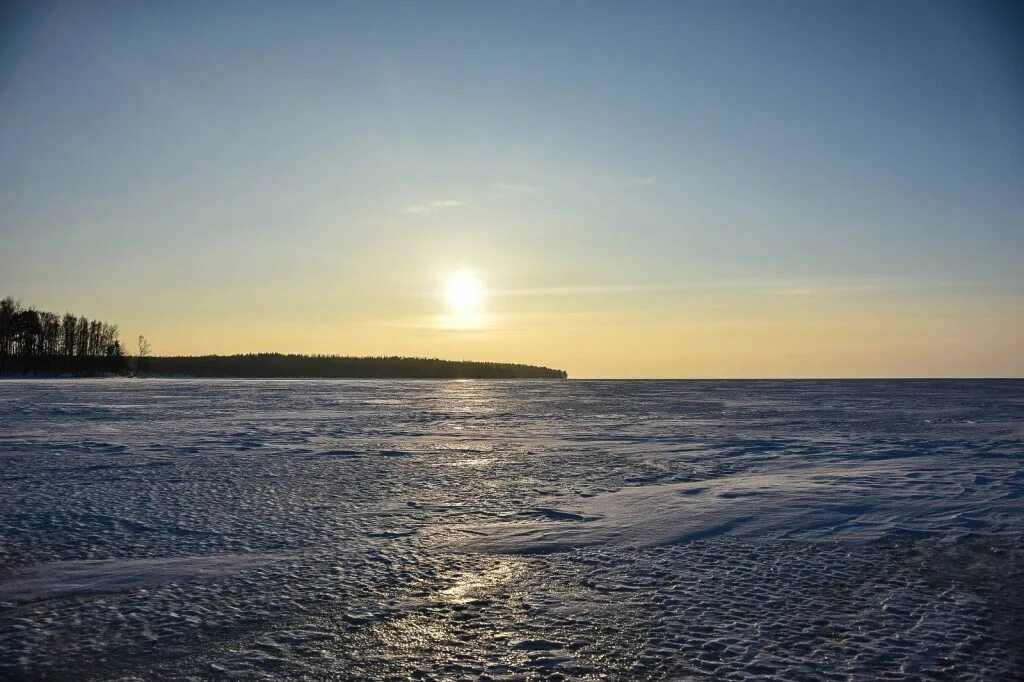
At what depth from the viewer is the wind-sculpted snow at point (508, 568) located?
3.62 meters

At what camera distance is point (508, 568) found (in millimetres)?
5262

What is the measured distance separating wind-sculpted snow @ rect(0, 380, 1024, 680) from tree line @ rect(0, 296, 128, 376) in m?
87.7

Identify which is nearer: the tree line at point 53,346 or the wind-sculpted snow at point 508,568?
the wind-sculpted snow at point 508,568

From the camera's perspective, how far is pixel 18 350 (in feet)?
278

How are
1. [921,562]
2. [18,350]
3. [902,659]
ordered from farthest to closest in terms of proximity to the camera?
[18,350] < [921,562] < [902,659]

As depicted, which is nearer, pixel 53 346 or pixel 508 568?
pixel 508 568

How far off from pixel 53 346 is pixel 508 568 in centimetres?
10710

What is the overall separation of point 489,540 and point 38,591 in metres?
3.49

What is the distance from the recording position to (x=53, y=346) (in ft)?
300

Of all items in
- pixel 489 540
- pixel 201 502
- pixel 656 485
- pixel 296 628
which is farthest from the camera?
pixel 656 485

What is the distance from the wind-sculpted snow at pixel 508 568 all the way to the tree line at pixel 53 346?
288 feet

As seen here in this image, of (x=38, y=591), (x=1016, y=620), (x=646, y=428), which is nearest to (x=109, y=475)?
(x=38, y=591)

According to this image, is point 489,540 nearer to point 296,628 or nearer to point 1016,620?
point 296,628

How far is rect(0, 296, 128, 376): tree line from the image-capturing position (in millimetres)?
81375
